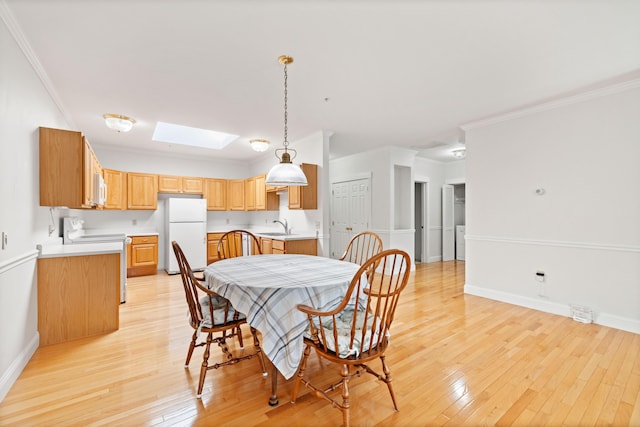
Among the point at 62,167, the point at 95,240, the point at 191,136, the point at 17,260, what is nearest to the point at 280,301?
the point at 17,260

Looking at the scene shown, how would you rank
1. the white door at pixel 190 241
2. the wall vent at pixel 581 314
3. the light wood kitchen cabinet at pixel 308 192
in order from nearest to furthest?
the wall vent at pixel 581 314, the light wood kitchen cabinet at pixel 308 192, the white door at pixel 190 241

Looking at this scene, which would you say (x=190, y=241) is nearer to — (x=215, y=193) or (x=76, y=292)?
(x=215, y=193)

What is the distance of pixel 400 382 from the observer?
2039 millimetres

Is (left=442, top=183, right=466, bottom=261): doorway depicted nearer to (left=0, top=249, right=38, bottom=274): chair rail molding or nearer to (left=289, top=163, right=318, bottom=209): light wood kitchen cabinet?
(left=289, top=163, right=318, bottom=209): light wood kitchen cabinet

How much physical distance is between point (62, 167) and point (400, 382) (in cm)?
351

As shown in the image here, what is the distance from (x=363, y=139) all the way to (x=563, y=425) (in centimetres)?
439

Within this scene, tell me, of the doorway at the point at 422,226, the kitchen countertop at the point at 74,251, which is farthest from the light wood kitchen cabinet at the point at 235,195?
the doorway at the point at 422,226

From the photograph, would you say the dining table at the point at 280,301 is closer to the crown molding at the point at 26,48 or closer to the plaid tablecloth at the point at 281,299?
the plaid tablecloth at the point at 281,299

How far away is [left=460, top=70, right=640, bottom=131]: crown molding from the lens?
9.47 feet

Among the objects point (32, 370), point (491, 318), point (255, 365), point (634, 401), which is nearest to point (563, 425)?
point (634, 401)

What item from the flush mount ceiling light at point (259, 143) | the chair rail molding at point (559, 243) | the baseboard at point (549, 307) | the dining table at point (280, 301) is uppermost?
the flush mount ceiling light at point (259, 143)

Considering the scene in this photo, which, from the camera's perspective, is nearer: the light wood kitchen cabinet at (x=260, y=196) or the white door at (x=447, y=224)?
the light wood kitchen cabinet at (x=260, y=196)

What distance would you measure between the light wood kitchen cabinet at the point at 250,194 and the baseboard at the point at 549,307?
4.42 m

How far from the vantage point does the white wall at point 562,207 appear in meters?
2.97
